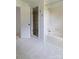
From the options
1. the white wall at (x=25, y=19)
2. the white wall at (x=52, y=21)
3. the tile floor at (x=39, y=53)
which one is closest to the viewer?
the tile floor at (x=39, y=53)

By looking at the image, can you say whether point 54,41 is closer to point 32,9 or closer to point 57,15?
point 57,15

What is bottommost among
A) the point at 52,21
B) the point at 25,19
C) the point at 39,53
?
the point at 39,53

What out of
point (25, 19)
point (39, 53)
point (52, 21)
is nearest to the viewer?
point (39, 53)

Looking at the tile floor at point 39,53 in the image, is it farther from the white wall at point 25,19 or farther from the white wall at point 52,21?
the white wall at point 25,19

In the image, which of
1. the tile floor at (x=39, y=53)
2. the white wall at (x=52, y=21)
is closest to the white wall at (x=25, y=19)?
the white wall at (x=52, y=21)

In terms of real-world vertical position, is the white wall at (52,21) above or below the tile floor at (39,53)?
above

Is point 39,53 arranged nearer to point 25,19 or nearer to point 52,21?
point 52,21

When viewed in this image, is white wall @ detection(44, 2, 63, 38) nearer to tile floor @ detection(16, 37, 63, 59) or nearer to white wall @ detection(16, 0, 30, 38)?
tile floor @ detection(16, 37, 63, 59)

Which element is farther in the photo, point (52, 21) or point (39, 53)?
point (52, 21)

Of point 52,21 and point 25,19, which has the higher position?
point 25,19

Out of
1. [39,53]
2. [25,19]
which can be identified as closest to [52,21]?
[25,19]

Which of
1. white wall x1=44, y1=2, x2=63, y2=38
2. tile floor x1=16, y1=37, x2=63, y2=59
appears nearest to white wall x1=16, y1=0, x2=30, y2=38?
white wall x1=44, y1=2, x2=63, y2=38
